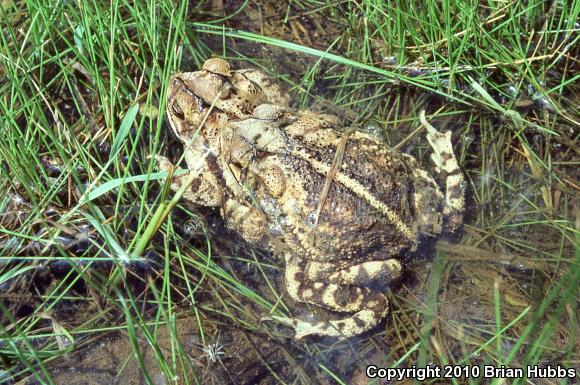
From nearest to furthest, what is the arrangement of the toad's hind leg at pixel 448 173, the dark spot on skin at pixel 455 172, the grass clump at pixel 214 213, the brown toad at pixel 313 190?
the brown toad at pixel 313 190, the grass clump at pixel 214 213, the toad's hind leg at pixel 448 173, the dark spot on skin at pixel 455 172

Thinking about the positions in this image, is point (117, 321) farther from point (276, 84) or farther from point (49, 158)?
point (276, 84)

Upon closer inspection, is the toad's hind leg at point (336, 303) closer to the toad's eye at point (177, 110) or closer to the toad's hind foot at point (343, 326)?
the toad's hind foot at point (343, 326)

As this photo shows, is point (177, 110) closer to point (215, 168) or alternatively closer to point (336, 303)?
point (215, 168)

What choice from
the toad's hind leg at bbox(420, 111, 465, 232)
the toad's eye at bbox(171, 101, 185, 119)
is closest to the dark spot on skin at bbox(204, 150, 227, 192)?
the toad's eye at bbox(171, 101, 185, 119)

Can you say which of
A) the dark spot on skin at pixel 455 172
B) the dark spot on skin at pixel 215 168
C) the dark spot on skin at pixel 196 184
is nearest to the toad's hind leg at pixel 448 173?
the dark spot on skin at pixel 455 172

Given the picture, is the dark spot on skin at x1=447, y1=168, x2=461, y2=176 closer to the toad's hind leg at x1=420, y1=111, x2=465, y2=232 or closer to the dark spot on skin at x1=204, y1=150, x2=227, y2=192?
the toad's hind leg at x1=420, y1=111, x2=465, y2=232

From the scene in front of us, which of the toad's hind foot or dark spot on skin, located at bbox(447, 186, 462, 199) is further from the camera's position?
dark spot on skin, located at bbox(447, 186, 462, 199)

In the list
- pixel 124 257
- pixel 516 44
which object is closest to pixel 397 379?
pixel 124 257

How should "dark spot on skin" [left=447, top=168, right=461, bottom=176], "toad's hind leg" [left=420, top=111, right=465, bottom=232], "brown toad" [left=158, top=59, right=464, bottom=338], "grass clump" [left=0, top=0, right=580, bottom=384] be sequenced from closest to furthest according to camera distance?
"brown toad" [left=158, top=59, right=464, bottom=338] < "grass clump" [left=0, top=0, right=580, bottom=384] < "toad's hind leg" [left=420, top=111, right=465, bottom=232] < "dark spot on skin" [left=447, top=168, right=461, bottom=176]
